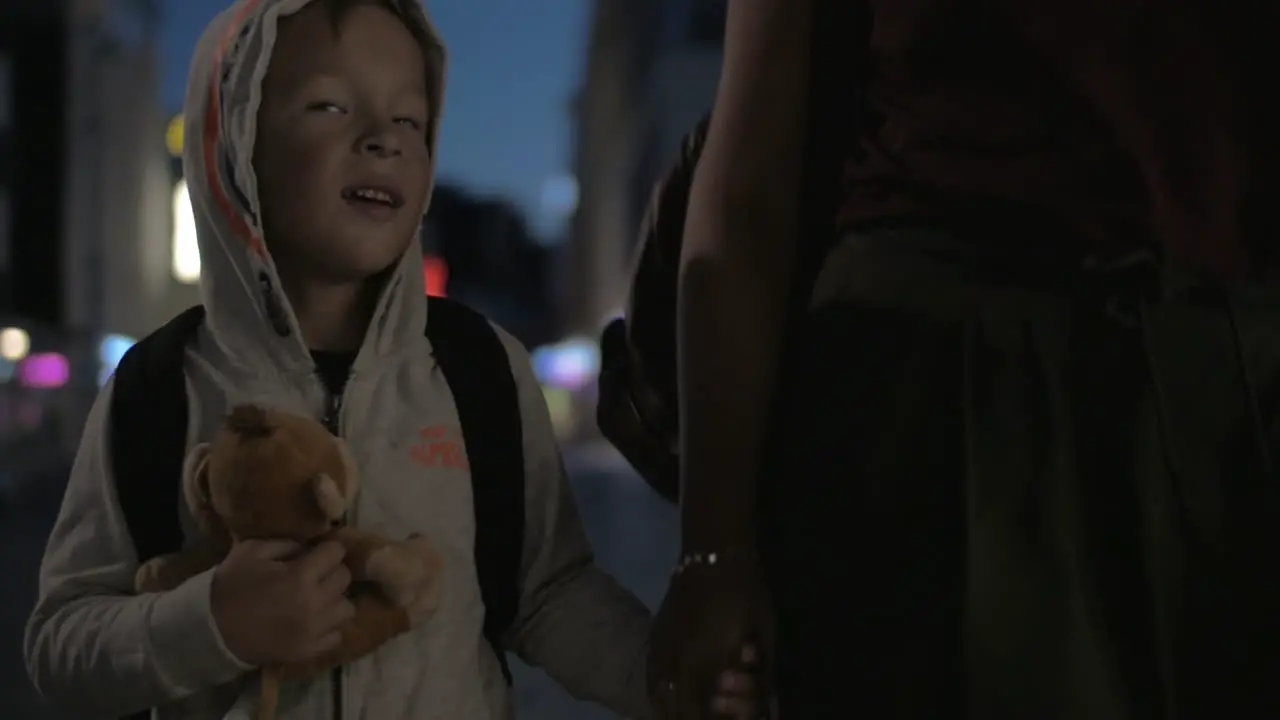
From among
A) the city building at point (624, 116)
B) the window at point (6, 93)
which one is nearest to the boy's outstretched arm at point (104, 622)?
the city building at point (624, 116)

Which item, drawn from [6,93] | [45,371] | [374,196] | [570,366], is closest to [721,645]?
[374,196]

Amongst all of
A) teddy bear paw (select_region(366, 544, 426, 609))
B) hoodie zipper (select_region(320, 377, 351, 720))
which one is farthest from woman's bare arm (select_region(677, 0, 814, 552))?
hoodie zipper (select_region(320, 377, 351, 720))

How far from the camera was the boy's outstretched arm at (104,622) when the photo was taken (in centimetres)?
140

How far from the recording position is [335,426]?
153 centimetres

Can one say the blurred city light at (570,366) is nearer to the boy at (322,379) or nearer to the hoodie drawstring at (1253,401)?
the boy at (322,379)

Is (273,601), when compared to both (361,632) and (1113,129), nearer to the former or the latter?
(361,632)

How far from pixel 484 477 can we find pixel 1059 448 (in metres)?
0.72

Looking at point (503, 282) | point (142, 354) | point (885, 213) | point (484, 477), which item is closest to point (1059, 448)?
point (885, 213)

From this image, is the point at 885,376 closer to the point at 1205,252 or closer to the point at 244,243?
the point at 1205,252

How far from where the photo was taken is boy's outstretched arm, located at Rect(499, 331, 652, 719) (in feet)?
5.29

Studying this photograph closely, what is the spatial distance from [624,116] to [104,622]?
147ft

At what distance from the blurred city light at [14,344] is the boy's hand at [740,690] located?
12.4 metres

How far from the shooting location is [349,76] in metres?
1.56

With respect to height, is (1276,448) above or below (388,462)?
above
